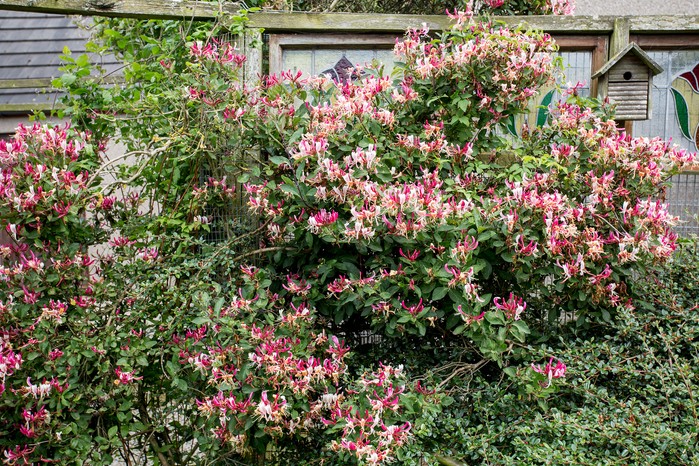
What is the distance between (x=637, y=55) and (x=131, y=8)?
2.68m

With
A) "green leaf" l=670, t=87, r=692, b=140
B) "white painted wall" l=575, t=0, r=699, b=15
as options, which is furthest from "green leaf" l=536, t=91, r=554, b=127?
"white painted wall" l=575, t=0, r=699, b=15

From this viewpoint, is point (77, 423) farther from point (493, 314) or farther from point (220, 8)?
point (220, 8)

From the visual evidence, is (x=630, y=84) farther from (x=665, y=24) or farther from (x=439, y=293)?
(x=439, y=293)

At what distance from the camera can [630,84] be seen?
4.38 metres

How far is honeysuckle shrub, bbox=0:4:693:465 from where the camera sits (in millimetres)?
3270

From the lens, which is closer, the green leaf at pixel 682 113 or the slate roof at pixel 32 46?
the green leaf at pixel 682 113

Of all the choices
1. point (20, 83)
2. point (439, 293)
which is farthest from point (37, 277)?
point (20, 83)

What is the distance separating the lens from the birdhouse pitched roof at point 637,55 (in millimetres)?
4270

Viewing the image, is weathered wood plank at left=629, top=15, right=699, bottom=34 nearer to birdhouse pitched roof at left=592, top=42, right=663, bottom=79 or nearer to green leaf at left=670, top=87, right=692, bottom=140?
birdhouse pitched roof at left=592, top=42, right=663, bottom=79

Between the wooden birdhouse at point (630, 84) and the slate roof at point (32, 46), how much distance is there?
510cm

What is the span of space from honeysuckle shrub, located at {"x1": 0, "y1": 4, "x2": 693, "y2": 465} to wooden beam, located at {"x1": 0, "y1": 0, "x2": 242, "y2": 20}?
6.1 inches

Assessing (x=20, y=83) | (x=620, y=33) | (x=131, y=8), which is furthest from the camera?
(x=20, y=83)

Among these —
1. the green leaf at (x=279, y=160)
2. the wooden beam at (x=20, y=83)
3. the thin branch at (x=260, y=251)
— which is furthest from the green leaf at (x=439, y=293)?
the wooden beam at (x=20, y=83)

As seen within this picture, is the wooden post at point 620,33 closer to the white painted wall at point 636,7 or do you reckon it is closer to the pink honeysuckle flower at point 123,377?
the white painted wall at point 636,7
